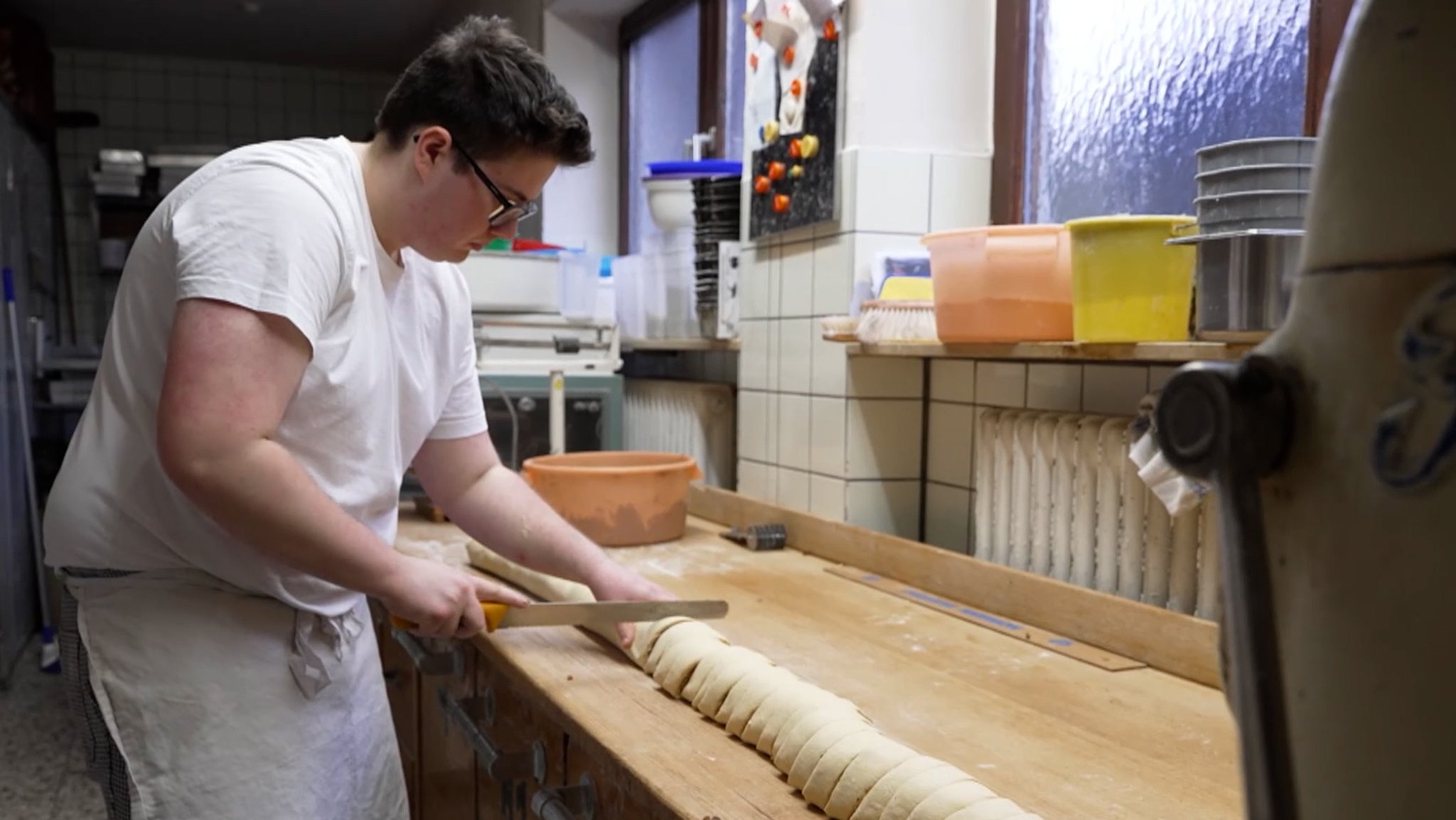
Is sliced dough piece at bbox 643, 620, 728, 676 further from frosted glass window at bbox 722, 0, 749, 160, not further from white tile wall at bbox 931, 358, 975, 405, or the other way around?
frosted glass window at bbox 722, 0, 749, 160

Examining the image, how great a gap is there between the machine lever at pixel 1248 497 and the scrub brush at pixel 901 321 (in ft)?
4.80

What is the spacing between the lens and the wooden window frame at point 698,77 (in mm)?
3096

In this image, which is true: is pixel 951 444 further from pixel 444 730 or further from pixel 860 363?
pixel 444 730

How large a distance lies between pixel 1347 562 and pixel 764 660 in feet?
3.01

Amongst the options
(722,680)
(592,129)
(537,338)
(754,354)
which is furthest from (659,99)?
(722,680)

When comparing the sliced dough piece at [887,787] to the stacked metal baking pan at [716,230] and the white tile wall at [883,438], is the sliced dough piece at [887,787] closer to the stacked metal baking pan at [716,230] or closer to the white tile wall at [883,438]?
the white tile wall at [883,438]

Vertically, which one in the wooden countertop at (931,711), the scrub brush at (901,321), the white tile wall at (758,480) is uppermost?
the scrub brush at (901,321)

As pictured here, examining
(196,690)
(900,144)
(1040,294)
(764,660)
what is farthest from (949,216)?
(196,690)

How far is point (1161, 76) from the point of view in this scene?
5.79 ft

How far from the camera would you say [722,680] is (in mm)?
1182

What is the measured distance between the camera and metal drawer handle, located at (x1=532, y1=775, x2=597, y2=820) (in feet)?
3.89

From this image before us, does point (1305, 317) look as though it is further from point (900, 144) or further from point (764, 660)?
point (900, 144)

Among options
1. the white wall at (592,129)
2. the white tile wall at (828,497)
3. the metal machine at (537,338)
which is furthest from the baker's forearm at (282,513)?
the white wall at (592,129)

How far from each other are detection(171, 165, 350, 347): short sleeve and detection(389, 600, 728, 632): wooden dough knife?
413 mm
